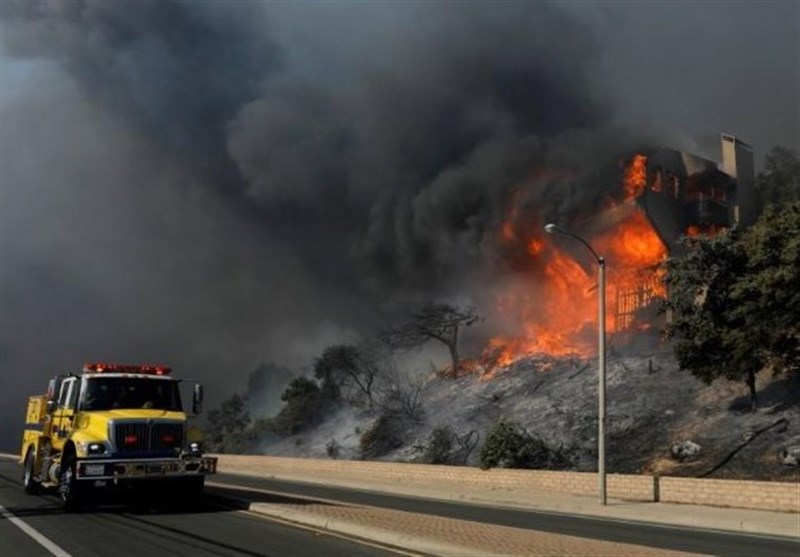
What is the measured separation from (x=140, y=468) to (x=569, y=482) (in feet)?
51.4

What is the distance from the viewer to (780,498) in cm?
2012

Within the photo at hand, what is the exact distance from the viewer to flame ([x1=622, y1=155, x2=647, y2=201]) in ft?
224

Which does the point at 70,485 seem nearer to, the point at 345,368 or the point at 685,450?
the point at 685,450

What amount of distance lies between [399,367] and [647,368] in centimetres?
3149

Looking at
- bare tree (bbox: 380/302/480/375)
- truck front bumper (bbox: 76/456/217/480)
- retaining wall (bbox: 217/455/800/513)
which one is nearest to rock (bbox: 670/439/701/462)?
retaining wall (bbox: 217/455/800/513)

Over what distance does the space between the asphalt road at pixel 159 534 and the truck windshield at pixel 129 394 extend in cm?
210

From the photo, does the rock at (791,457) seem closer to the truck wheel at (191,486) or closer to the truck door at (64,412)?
the truck wheel at (191,486)

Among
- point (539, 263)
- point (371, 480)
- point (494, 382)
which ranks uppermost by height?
point (539, 263)

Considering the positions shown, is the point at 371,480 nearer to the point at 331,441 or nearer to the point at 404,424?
the point at 404,424

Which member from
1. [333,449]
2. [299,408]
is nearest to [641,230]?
[333,449]

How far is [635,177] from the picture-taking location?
69250mm

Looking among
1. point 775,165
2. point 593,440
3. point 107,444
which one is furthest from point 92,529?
point 775,165

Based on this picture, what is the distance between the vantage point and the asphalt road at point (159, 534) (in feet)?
35.1

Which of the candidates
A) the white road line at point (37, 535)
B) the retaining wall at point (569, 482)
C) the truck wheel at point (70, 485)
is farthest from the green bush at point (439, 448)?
the white road line at point (37, 535)
